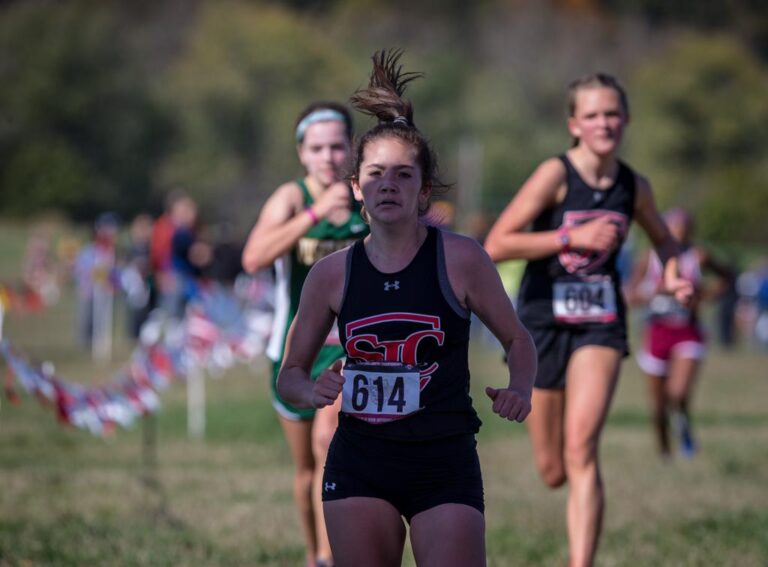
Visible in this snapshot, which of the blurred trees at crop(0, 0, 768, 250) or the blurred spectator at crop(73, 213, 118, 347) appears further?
the blurred trees at crop(0, 0, 768, 250)

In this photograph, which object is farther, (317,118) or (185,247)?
(185,247)

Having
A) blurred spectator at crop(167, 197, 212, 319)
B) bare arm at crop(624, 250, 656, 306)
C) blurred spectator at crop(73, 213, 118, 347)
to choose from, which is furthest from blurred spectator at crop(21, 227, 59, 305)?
bare arm at crop(624, 250, 656, 306)

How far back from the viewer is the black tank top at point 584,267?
628 centimetres

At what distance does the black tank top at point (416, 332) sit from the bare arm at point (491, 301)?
0.14ft

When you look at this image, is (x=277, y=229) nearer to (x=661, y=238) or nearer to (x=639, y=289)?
(x=661, y=238)

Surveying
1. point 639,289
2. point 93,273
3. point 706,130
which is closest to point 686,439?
point 639,289

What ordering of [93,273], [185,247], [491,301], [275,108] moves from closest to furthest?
[491,301]
[185,247]
[93,273]
[275,108]

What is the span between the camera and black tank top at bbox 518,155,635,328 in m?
6.28

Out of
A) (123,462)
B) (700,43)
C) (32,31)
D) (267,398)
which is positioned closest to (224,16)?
(32,31)

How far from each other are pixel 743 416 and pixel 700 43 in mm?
64468

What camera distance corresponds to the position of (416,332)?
13.3 ft

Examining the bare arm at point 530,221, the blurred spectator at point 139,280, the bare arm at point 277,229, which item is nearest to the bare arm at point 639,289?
the bare arm at point 530,221

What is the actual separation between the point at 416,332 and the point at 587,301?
7.84 feet

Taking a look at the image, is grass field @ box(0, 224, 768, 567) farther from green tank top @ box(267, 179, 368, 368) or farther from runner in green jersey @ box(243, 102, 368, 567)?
green tank top @ box(267, 179, 368, 368)
